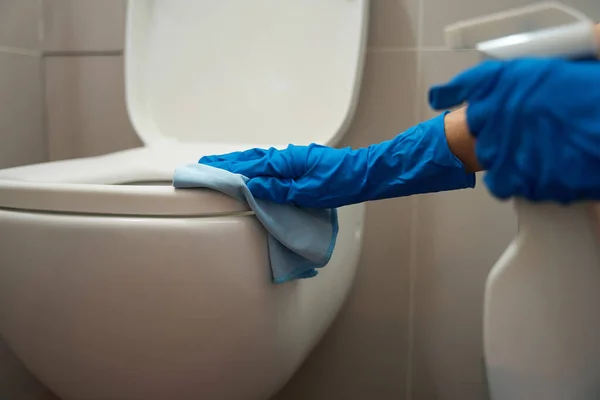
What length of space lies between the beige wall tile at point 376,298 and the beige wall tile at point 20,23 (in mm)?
601

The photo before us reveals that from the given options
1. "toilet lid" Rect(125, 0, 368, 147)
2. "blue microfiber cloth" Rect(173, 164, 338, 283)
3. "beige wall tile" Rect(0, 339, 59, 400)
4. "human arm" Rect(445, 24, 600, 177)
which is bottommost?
"beige wall tile" Rect(0, 339, 59, 400)

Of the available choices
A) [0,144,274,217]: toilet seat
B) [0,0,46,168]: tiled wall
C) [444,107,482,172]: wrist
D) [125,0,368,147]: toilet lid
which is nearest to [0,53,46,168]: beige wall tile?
Answer: [0,0,46,168]: tiled wall

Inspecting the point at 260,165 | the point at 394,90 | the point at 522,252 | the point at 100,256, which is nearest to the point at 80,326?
the point at 100,256

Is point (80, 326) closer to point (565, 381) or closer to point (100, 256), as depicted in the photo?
point (100, 256)

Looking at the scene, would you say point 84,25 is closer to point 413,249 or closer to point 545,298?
point 413,249

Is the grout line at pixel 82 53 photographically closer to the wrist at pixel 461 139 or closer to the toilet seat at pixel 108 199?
the toilet seat at pixel 108 199

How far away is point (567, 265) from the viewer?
1.45 ft

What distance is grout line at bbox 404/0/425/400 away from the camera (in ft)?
2.94

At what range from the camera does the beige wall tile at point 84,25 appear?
3.30 ft

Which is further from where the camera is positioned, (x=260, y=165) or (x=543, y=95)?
(x=260, y=165)

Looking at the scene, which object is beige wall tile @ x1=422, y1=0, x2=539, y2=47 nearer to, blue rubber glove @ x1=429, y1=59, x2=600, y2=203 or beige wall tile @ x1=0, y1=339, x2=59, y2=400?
blue rubber glove @ x1=429, y1=59, x2=600, y2=203

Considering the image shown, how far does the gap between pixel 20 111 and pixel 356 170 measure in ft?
2.48

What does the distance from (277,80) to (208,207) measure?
0.44m

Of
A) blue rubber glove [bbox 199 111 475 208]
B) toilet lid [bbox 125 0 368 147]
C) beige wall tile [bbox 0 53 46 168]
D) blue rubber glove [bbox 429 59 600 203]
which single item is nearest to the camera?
blue rubber glove [bbox 429 59 600 203]
